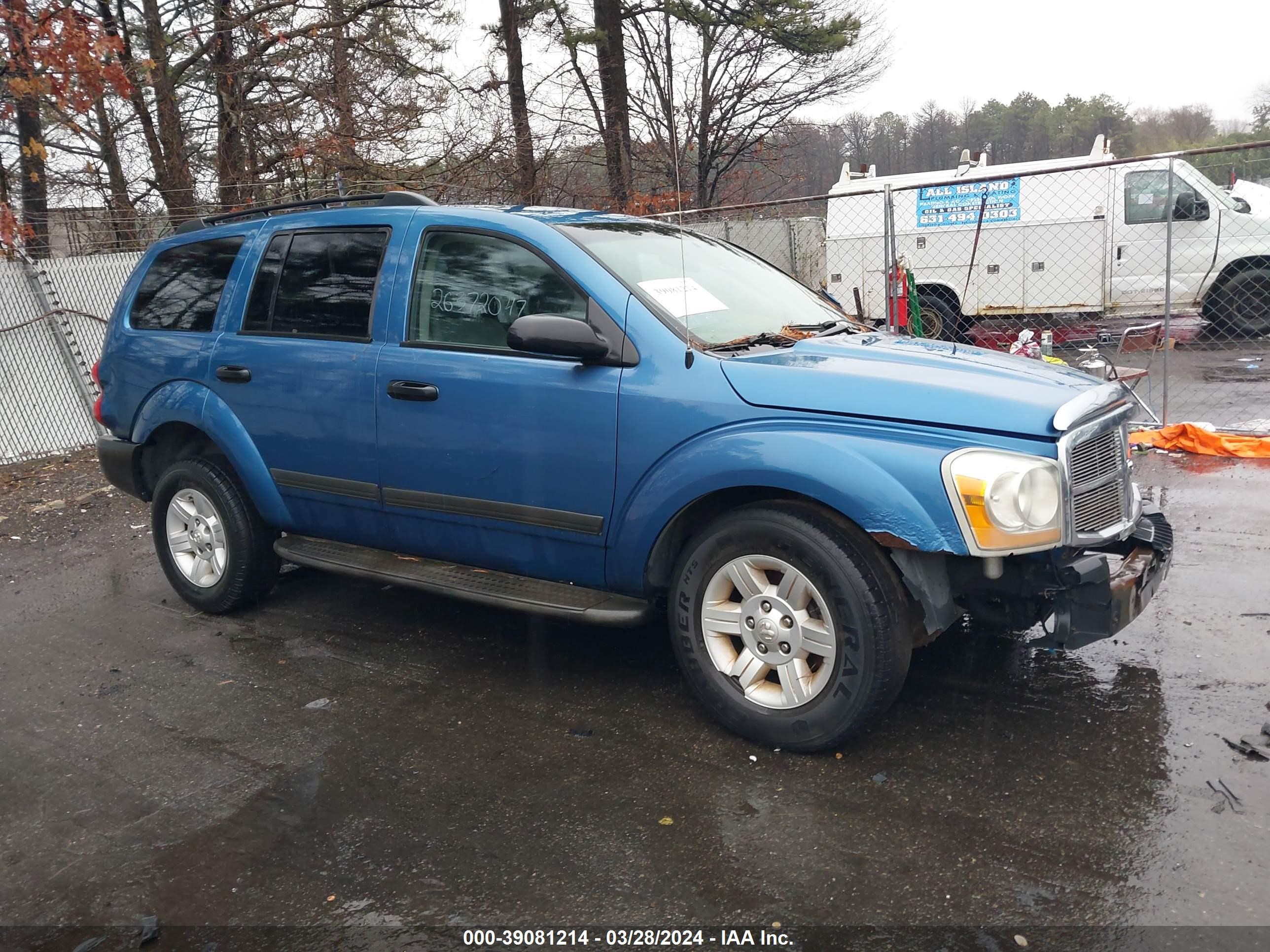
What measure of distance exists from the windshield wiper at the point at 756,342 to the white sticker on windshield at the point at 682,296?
0.20 meters

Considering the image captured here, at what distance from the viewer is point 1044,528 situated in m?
3.09

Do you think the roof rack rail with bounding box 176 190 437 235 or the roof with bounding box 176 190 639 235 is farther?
the roof rack rail with bounding box 176 190 437 235

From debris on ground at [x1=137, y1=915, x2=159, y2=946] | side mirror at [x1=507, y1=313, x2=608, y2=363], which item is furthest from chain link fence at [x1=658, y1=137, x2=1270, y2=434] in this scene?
debris on ground at [x1=137, y1=915, x2=159, y2=946]

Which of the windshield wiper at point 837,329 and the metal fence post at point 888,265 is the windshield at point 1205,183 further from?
the windshield wiper at point 837,329

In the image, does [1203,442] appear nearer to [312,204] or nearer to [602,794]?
[602,794]

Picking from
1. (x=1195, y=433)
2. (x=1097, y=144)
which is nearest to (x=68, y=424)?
(x=1195, y=433)

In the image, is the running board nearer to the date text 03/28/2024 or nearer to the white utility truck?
the date text 03/28/2024

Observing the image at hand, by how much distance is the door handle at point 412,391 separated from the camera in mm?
4152

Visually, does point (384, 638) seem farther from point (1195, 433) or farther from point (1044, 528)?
point (1195, 433)

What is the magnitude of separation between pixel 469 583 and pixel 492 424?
683 millimetres

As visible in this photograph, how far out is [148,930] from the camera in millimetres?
2736

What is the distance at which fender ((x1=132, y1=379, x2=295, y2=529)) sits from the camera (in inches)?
191

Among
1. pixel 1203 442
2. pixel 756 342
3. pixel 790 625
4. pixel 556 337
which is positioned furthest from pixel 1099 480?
pixel 1203 442

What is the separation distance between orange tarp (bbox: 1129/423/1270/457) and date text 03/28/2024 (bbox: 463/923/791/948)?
595 cm
